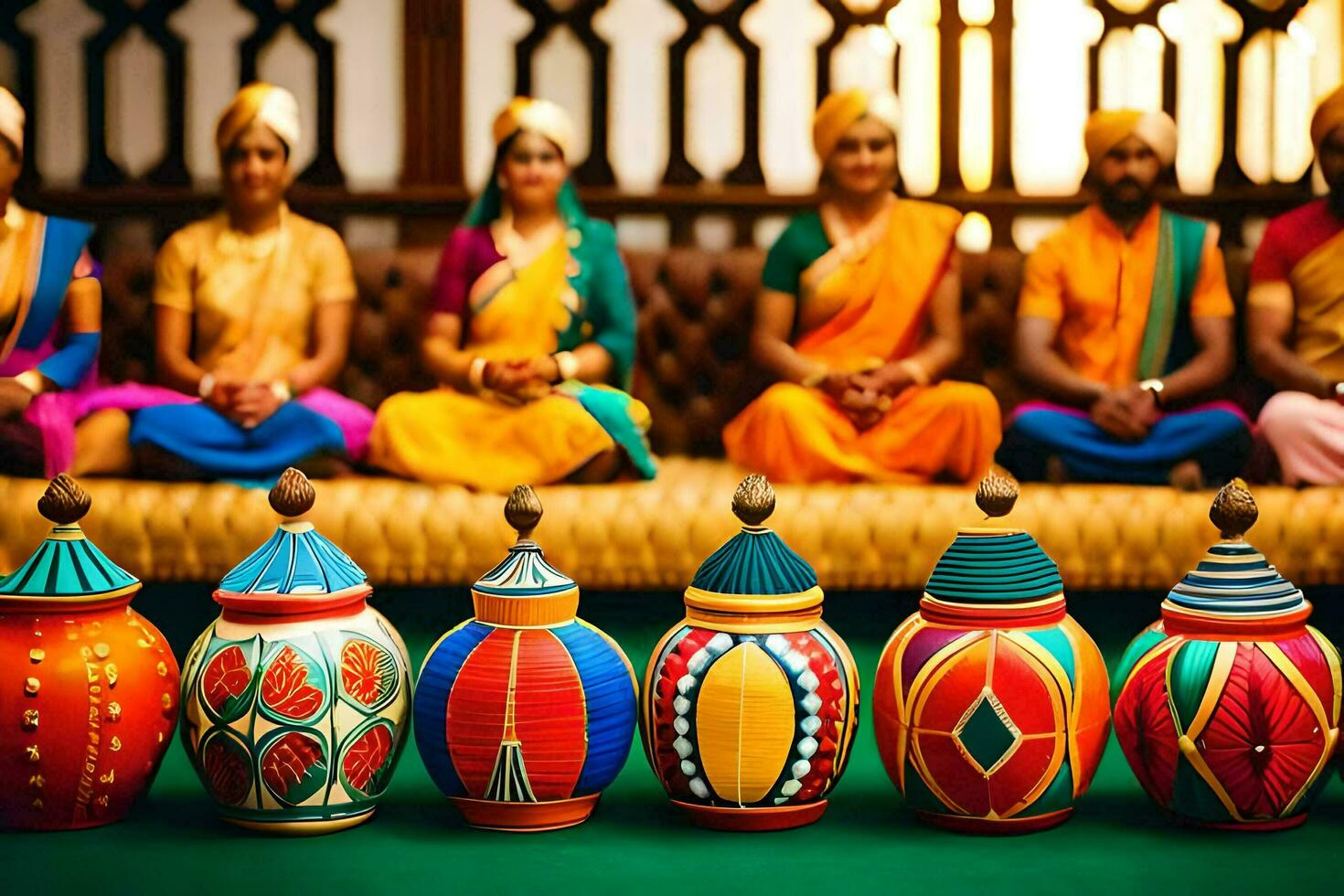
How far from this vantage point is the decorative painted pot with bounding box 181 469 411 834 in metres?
1.83

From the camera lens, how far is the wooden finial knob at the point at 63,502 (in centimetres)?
192

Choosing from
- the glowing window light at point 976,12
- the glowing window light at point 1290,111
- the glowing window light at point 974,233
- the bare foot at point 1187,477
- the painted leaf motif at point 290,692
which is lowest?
the painted leaf motif at point 290,692

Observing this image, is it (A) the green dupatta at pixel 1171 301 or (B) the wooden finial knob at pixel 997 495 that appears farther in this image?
(A) the green dupatta at pixel 1171 301

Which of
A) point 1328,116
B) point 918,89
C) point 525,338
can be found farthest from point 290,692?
point 918,89

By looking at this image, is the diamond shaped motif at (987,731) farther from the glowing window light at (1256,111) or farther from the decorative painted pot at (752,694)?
the glowing window light at (1256,111)

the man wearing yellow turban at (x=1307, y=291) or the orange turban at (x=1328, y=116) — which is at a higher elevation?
the orange turban at (x=1328, y=116)

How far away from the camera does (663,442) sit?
4633 millimetres

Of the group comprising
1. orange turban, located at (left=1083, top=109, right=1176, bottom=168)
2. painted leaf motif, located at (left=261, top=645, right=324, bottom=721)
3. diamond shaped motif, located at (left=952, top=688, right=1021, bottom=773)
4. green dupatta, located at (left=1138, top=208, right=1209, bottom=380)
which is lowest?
diamond shaped motif, located at (left=952, top=688, right=1021, bottom=773)

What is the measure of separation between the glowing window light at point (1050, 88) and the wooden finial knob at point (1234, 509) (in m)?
3.38

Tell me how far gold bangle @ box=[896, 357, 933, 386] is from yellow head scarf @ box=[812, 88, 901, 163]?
64 cm

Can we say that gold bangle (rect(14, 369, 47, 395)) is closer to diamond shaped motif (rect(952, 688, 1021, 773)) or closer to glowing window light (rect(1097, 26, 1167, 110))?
diamond shaped motif (rect(952, 688, 1021, 773))

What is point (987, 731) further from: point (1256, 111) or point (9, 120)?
point (1256, 111)

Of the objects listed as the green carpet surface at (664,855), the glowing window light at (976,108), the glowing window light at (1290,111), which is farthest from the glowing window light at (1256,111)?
the green carpet surface at (664,855)

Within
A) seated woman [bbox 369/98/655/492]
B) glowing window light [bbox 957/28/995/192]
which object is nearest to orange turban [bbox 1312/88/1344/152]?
glowing window light [bbox 957/28/995/192]
